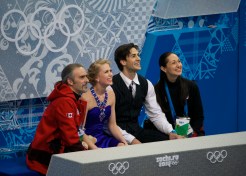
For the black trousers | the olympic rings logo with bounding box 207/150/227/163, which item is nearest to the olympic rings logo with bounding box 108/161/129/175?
the olympic rings logo with bounding box 207/150/227/163

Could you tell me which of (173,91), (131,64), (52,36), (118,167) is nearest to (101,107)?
(131,64)

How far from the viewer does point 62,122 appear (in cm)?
646

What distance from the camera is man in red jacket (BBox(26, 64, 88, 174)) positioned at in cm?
646

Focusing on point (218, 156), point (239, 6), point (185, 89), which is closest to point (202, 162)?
point (218, 156)

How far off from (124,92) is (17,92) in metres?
1.14

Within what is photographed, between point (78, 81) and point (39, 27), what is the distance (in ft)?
4.11

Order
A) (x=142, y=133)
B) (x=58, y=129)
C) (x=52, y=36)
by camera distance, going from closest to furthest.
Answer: (x=58, y=129)
(x=142, y=133)
(x=52, y=36)

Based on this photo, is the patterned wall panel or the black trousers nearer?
the black trousers

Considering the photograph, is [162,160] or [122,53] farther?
[122,53]

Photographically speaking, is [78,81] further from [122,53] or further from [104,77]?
[122,53]

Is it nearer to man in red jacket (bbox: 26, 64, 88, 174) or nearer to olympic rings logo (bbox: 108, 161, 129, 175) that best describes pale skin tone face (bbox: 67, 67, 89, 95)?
man in red jacket (bbox: 26, 64, 88, 174)

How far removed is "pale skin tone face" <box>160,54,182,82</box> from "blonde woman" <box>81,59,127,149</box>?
765 millimetres

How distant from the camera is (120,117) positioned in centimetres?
736

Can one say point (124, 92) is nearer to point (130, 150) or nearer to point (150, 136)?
point (150, 136)
